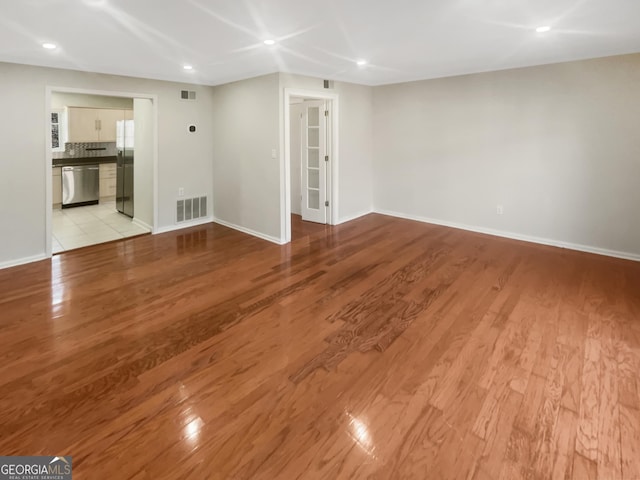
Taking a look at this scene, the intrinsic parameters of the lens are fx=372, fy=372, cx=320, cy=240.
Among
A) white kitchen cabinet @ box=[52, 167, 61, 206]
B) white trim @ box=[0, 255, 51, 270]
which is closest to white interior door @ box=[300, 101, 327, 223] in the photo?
white trim @ box=[0, 255, 51, 270]

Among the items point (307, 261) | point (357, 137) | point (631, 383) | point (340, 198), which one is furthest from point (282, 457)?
point (357, 137)

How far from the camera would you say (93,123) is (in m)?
7.58

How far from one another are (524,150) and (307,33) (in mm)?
3518

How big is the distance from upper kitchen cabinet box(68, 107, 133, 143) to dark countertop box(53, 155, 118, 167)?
383 millimetres

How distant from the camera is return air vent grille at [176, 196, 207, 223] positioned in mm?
5930

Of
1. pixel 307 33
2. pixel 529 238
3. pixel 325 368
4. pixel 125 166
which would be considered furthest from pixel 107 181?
pixel 529 238

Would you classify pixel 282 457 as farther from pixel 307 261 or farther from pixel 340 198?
pixel 340 198

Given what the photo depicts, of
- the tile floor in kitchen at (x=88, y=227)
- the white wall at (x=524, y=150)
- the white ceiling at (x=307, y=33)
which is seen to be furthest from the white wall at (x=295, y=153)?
the tile floor in kitchen at (x=88, y=227)

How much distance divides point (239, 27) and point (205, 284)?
2.37 m

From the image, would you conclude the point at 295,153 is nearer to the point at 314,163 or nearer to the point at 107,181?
the point at 314,163

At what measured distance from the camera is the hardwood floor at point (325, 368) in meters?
1.77

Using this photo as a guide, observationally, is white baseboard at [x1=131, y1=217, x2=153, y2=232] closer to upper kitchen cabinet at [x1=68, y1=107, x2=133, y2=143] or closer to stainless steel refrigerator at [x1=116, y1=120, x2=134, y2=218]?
stainless steel refrigerator at [x1=116, y1=120, x2=134, y2=218]

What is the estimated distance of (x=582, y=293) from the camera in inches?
141

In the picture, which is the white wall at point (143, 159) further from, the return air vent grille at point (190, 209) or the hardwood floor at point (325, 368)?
the hardwood floor at point (325, 368)
